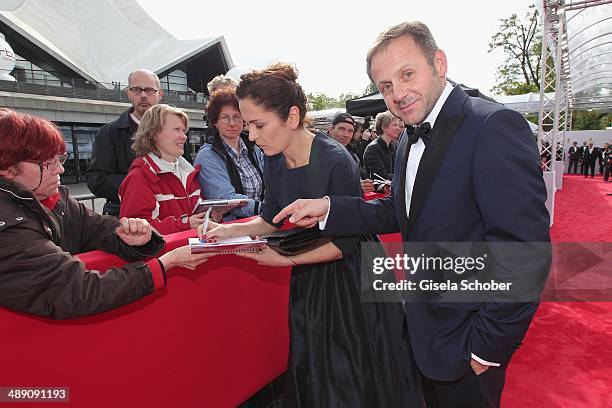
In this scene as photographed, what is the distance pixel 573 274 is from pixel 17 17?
4051cm

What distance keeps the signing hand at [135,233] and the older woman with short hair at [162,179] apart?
53cm

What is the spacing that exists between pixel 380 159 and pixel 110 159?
3201 millimetres

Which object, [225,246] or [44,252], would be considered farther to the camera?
[225,246]

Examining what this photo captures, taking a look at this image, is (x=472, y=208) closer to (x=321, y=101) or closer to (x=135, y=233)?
(x=135, y=233)

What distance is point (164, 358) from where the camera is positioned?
1.83m

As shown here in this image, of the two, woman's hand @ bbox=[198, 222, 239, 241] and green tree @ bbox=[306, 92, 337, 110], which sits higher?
green tree @ bbox=[306, 92, 337, 110]

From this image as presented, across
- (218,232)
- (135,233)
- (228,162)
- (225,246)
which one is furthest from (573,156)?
(135,233)

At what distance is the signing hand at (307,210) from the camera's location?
5.65 ft

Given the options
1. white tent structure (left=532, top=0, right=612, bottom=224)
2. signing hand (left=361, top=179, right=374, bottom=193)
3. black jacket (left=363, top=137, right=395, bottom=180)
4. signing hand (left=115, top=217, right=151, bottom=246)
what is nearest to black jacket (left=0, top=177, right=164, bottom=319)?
signing hand (left=115, top=217, right=151, bottom=246)

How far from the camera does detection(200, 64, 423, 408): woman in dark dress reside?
1.81 metres

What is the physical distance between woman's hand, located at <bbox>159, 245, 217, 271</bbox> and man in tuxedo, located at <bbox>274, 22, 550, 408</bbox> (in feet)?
2.92

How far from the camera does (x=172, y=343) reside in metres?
1.86

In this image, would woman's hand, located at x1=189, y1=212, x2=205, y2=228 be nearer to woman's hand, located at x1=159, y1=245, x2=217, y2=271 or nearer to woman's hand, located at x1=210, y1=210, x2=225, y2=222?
woman's hand, located at x1=210, y1=210, x2=225, y2=222

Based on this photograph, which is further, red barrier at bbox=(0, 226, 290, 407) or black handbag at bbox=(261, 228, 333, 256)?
black handbag at bbox=(261, 228, 333, 256)
